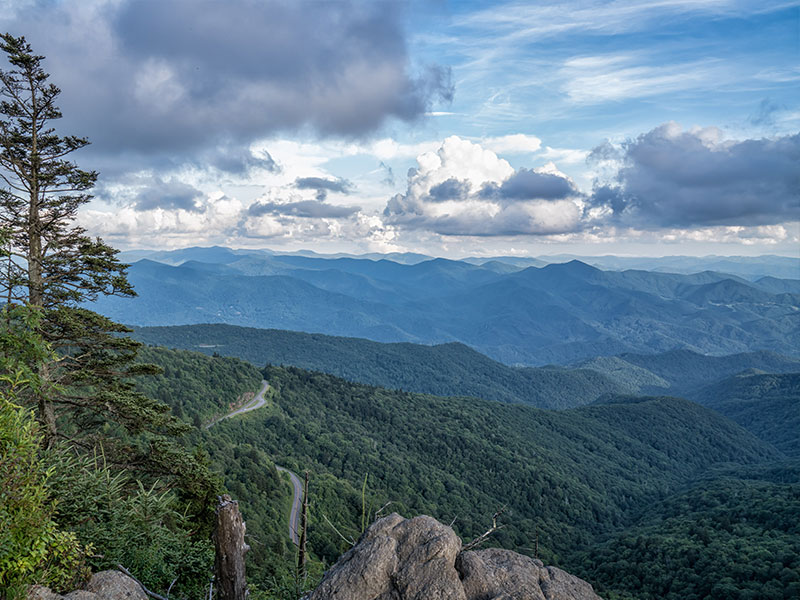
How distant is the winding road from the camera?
68750mm

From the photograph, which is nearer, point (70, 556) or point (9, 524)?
point (9, 524)

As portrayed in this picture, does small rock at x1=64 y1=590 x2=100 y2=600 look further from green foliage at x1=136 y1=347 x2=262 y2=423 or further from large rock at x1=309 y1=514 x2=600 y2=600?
green foliage at x1=136 y1=347 x2=262 y2=423

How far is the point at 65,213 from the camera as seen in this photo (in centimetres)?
2183

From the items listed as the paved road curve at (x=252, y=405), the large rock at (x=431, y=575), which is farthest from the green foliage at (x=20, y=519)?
the paved road curve at (x=252, y=405)

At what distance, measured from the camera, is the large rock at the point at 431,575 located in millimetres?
9500

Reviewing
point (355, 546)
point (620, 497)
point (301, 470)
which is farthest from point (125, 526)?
point (620, 497)

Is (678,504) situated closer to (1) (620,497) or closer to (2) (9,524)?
(1) (620,497)

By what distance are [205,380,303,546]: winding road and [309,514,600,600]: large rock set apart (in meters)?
17.1

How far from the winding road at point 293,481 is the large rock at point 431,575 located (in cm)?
1714

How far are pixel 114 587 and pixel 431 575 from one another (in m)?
7.54

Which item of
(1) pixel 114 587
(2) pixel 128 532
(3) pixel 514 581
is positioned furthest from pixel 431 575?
(2) pixel 128 532

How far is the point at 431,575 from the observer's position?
971 centimetres

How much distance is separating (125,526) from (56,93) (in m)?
19.9

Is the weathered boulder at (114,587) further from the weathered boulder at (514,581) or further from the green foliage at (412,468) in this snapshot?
the green foliage at (412,468)
